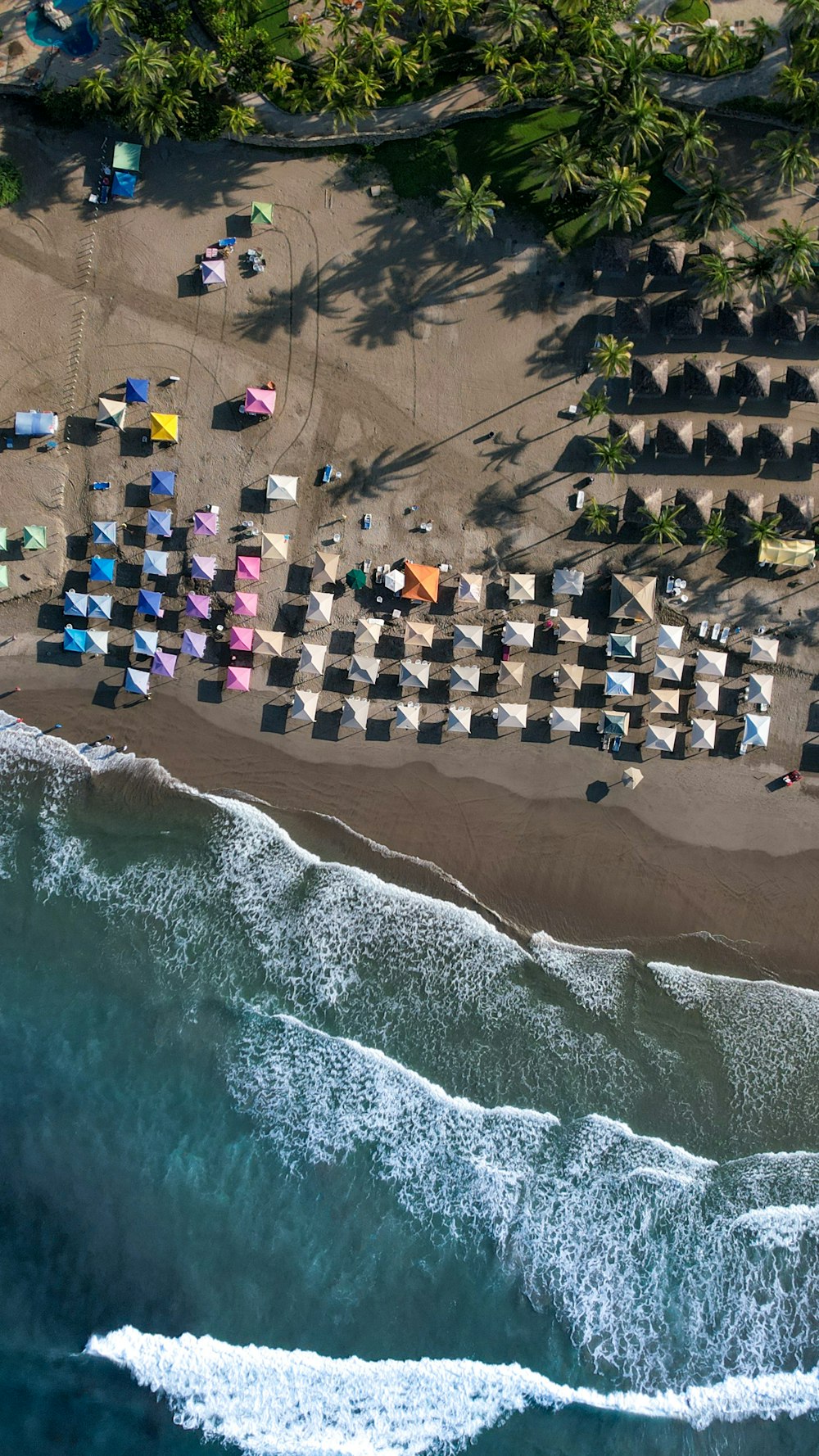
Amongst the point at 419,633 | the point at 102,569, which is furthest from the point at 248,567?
the point at 419,633

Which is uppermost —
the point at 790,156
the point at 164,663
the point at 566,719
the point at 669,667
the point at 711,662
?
the point at 790,156

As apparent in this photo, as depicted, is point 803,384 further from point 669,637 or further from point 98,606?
point 98,606

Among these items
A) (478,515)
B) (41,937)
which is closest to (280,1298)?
(41,937)

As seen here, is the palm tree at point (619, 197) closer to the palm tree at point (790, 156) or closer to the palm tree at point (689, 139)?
the palm tree at point (689, 139)

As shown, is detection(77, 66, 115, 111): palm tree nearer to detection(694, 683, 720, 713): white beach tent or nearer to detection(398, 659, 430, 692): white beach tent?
detection(398, 659, 430, 692): white beach tent

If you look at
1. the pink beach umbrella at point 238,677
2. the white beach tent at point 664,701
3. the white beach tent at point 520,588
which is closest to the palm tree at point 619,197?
the white beach tent at point 520,588

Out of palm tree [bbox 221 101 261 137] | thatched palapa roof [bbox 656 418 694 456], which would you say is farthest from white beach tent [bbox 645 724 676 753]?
palm tree [bbox 221 101 261 137]
